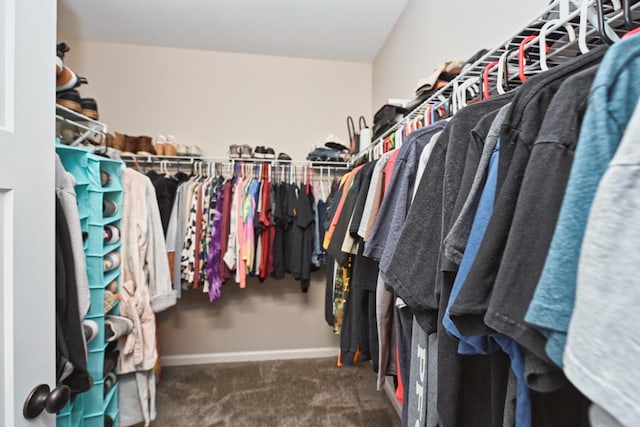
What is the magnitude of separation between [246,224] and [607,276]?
6.03 ft

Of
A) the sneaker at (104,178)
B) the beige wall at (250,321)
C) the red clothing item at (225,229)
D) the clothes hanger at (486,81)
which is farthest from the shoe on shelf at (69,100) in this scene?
the clothes hanger at (486,81)

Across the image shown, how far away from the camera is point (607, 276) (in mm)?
237

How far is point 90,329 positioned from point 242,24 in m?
2.08

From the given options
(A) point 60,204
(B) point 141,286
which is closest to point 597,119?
(A) point 60,204

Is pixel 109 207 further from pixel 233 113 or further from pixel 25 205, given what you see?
pixel 233 113

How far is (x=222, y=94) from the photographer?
2393mm

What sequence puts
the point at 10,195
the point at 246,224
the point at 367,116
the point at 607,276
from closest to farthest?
the point at 607,276, the point at 10,195, the point at 246,224, the point at 367,116

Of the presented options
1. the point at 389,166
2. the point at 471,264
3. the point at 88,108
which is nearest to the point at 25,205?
the point at 471,264

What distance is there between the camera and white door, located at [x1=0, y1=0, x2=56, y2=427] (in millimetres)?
503

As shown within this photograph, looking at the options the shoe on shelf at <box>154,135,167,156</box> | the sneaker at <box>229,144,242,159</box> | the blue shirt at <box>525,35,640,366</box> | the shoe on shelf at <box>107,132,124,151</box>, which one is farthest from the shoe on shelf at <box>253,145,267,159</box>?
the blue shirt at <box>525,35,640,366</box>

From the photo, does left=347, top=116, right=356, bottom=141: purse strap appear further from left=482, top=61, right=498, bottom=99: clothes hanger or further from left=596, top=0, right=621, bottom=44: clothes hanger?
left=596, top=0, right=621, bottom=44: clothes hanger

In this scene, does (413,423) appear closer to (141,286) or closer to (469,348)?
(469,348)

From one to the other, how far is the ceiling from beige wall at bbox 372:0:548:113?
0.19 metres

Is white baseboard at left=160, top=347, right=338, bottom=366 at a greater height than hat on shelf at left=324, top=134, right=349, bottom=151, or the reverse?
hat on shelf at left=324, top=134, right=349, bottom=151
